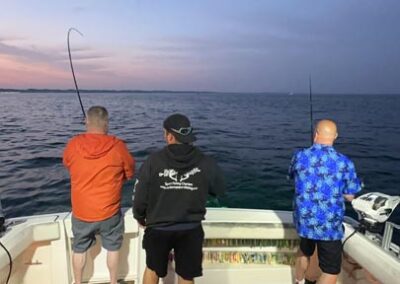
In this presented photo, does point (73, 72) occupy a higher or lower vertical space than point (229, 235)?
higher

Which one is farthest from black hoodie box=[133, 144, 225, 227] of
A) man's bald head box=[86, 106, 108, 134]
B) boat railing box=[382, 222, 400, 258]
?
boat railing box=[382, 222, 400, 258]

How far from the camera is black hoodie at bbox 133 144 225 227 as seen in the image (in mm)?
2469

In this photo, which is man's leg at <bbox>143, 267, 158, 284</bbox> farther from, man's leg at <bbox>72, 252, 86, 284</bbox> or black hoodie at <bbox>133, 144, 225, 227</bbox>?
man's leg at <bbox>72, 252, 86, 284</bbox>

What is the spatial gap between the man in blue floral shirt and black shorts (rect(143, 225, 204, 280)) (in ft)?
2.79

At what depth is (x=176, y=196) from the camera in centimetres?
251

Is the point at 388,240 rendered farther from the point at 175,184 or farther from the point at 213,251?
the point at 175,184

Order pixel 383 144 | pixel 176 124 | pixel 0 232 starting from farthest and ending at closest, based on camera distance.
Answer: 1. pixel 383 144
2. pixel 0 232
3. pixel 176 124

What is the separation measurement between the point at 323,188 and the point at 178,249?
114 centimetres

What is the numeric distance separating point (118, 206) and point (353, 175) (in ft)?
6.06

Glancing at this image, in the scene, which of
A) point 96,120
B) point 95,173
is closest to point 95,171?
point 95,173

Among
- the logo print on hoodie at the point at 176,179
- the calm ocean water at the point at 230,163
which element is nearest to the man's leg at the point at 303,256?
the logo print on hoodie at the point at 176,179

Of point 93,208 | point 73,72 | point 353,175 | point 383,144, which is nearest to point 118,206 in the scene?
point 93,208

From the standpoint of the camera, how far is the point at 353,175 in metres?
2.82

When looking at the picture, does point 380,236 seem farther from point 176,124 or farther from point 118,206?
point 118,206
